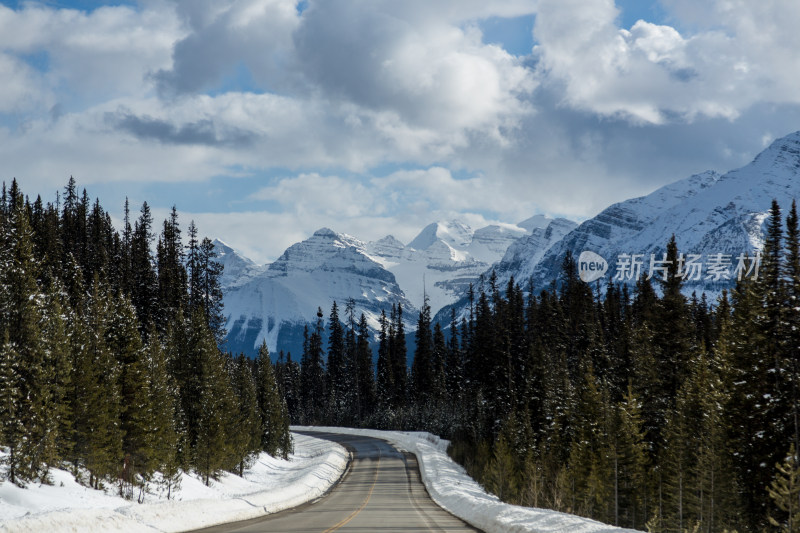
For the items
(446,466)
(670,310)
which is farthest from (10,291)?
(670,310)

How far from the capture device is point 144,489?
128ft

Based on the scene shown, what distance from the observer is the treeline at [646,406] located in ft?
102

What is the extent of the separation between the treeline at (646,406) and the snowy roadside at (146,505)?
13657 millimetres

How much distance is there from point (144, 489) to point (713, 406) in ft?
107

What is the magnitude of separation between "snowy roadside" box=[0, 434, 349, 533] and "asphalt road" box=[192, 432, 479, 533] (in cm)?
105

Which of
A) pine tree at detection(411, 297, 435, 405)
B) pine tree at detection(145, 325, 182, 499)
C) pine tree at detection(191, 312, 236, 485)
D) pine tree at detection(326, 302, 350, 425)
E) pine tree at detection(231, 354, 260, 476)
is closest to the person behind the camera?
pine tree at detection(145, 325, 182, 499)

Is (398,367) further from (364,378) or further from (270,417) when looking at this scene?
(270,417)

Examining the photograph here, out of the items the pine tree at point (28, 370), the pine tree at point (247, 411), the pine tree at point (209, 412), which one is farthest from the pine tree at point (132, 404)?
the pine tree at point (247, 411)

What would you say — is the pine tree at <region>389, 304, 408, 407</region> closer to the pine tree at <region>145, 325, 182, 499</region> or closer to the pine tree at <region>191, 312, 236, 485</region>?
the pine tree at <region>191, 312, 236, 485</region>

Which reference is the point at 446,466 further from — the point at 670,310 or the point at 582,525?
the point at 582,525

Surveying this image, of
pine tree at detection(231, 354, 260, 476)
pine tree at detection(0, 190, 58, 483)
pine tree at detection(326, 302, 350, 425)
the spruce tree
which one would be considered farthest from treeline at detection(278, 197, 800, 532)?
pine tree at detection(326, 302, 350, 425)

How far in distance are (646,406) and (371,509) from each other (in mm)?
25881

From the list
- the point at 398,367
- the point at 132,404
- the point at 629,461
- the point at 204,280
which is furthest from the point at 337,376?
the point at 132,404

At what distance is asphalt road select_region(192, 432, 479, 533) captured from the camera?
78.1ft
